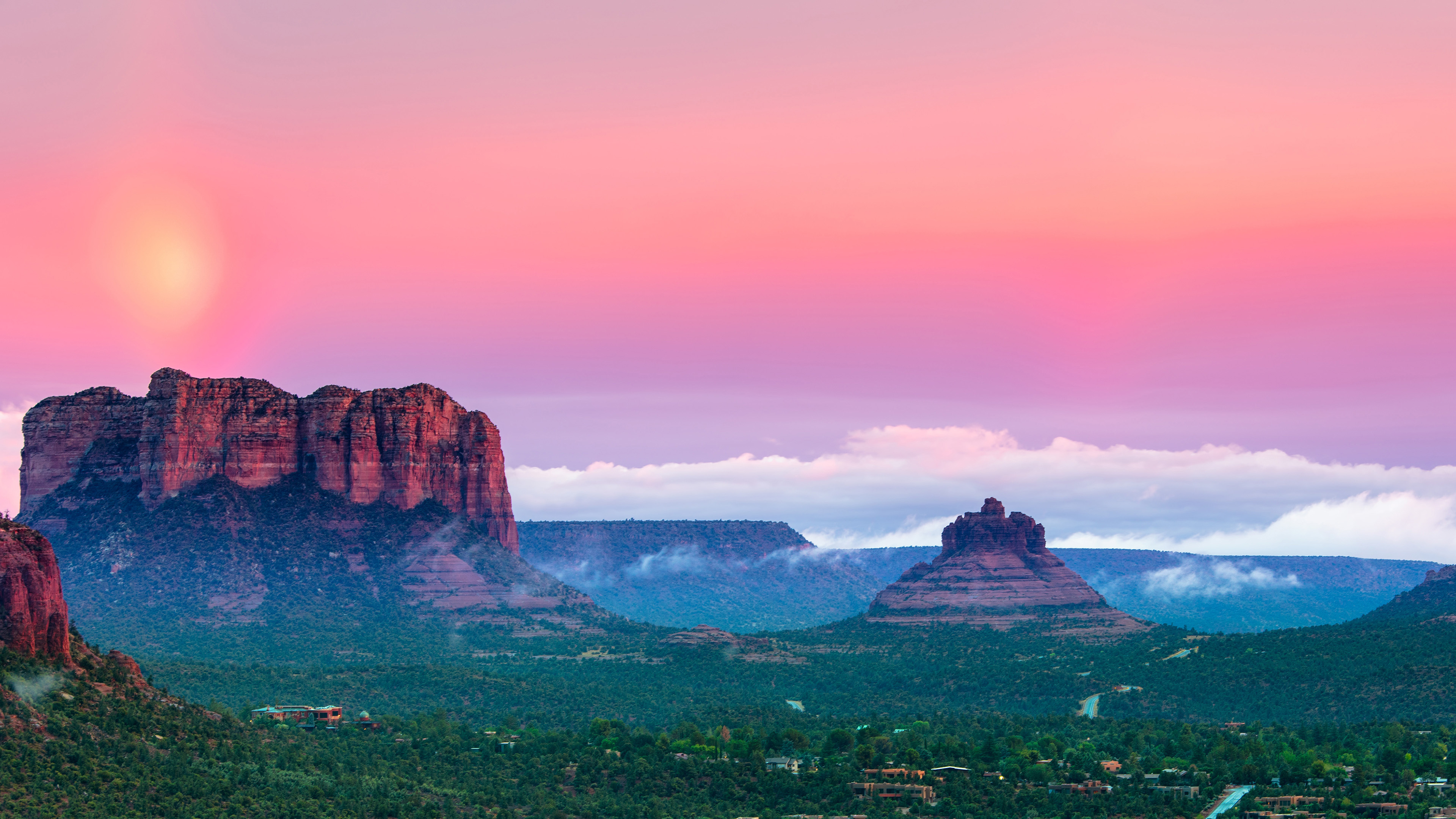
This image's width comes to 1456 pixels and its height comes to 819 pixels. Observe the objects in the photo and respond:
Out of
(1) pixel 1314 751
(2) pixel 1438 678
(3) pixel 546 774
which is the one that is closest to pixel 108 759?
(3) pixel 546 774

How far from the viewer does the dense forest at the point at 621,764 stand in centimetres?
10612

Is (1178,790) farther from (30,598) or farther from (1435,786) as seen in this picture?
(30,598)

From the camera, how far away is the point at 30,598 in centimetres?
11394

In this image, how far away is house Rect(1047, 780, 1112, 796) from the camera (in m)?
131

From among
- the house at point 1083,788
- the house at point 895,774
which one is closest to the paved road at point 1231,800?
the house at point 1083,788

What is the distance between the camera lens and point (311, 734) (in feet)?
472

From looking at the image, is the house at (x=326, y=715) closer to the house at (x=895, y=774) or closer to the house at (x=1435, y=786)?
the house at (x=895, y=774)

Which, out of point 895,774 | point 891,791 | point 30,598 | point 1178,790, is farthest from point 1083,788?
point 30,598

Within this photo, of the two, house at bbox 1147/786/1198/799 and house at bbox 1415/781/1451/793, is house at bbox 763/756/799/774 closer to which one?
house at bbox 1147/786/1198/799

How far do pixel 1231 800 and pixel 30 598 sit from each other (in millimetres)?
81729

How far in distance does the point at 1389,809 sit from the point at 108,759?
269 feet

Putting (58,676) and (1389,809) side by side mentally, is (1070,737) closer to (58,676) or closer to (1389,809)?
(1389,809)

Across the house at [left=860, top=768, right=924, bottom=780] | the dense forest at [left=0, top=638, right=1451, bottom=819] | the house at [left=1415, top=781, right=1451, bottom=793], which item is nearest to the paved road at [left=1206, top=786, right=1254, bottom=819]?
the dense forest at [left=0, top=638, right=1451, bottom=819]

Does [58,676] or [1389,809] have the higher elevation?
[58,676]
